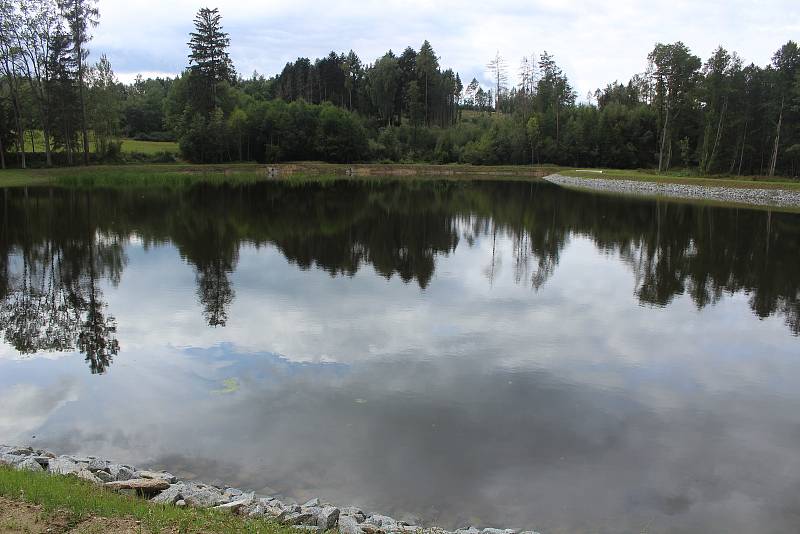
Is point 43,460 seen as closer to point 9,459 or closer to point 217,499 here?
point 9,459

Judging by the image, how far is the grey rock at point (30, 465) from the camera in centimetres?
705

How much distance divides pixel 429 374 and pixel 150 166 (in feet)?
200

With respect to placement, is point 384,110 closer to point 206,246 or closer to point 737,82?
point 737,82

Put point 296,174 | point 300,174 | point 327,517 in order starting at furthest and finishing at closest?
point 300,174
point 296,174
point 327,517

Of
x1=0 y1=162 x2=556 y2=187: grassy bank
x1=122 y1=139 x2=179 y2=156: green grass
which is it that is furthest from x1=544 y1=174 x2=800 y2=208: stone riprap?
x1=122 y1=139 x2=179 y2=156: green grass

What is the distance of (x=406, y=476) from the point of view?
7.93m

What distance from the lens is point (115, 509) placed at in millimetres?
5754

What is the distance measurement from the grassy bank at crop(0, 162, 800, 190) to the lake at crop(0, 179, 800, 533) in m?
33.1

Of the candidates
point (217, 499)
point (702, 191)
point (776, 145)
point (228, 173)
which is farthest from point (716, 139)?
point (217, 499)

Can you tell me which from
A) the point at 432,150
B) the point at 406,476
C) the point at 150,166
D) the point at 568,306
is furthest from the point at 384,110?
the point at 406,476

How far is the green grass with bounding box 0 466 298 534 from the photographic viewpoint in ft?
18.2

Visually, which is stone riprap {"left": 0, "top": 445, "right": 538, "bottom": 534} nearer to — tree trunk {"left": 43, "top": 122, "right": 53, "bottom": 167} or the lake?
the lake

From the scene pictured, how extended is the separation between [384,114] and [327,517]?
109 meters

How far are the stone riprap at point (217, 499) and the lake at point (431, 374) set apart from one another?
515 millimetres
